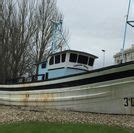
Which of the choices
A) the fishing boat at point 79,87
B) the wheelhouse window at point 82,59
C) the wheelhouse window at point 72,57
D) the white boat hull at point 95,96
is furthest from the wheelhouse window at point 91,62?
the white boat hull at point 95,96

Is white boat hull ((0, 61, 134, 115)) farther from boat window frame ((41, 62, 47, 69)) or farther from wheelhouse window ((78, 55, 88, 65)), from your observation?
boat window frame ((41, 62, 47, 69))

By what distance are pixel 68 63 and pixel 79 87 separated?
138 inches

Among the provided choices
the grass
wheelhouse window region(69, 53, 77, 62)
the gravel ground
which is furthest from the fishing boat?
the grass

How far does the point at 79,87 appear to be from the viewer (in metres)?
20.8

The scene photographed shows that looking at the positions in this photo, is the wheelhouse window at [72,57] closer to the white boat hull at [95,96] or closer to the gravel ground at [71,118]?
the white boat hull at [95,96]

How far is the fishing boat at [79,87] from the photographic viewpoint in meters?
18.6

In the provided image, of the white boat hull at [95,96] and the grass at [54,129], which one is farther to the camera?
the white boat hull at [95,96]

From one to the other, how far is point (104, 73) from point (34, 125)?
7311mm

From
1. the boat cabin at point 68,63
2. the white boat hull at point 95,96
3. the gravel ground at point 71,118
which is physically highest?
the boat cabin at point 68,63

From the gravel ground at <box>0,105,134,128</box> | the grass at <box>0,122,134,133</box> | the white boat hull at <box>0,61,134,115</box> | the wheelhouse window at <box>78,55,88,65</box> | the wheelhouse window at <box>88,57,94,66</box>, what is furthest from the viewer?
the wheelhouse window at <box>88,57,94,66</box>

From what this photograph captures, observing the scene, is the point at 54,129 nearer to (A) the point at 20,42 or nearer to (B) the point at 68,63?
(B) the point at 68,63

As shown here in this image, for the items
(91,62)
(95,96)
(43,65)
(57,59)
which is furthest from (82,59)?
(95,96)

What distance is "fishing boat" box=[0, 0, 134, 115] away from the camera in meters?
18.6

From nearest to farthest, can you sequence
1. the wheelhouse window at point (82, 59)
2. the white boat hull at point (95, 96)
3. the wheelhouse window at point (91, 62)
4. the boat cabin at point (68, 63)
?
the white boat hull at point (95, 96), the boat cabin at point (68, 63), the wheelhouse window at point (82, 59), the wheelhouse window at point (91, 62)
